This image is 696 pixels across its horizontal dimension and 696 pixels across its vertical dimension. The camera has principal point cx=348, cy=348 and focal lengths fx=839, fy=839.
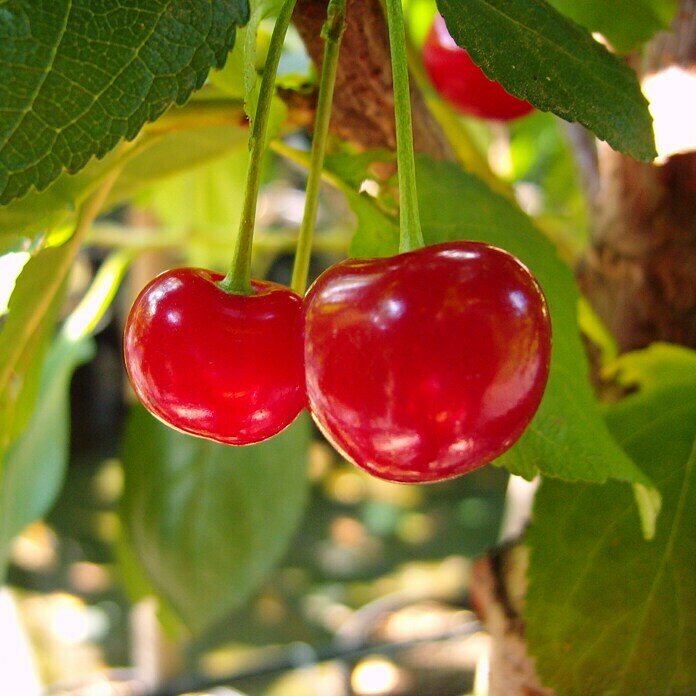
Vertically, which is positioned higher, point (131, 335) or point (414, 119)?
point (414, 119)

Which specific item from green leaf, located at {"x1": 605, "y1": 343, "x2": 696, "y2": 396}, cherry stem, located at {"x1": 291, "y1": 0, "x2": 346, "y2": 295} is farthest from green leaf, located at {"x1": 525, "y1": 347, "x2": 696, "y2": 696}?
Answer: cherry stem, located at {"x1": 291, "y1": 0, "x2": 346, "y2": 295}

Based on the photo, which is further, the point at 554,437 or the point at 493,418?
the point at 554,437

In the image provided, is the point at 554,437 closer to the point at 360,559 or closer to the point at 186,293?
the point at 186,293

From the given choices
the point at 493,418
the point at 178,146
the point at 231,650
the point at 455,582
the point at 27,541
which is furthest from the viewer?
the point at 27,541

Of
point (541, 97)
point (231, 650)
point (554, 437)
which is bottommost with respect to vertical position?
point (231, 650)

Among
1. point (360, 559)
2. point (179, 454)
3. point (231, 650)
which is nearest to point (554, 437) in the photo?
point (179, 454)

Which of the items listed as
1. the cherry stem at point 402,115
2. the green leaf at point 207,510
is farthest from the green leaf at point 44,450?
the cherry stem at point 402,115

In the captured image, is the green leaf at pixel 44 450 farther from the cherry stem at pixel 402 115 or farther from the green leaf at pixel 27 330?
the cherry stem at pixel 402 115
